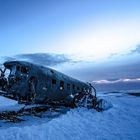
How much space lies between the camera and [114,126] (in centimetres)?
1507

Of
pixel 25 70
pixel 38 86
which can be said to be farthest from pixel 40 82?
pixel 25 70

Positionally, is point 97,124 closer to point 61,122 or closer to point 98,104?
point 61,122

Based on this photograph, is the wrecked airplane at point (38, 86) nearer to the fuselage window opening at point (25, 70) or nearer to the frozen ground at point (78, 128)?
the fuselage window opening at point (25, 70)

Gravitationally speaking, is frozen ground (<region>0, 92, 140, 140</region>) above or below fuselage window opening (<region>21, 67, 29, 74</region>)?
below

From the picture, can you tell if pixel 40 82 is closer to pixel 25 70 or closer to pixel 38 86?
pixel 38 86

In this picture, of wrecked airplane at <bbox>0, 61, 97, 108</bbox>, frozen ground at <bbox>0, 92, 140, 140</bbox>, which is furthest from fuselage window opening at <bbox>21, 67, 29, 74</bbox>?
frozen ground at <bbox>0, 92, 140, 140</bbox>

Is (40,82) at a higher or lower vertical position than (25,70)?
lower

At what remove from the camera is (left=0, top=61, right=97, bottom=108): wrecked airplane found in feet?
57.8

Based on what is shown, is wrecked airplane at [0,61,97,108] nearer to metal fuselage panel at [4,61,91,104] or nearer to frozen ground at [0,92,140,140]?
metal fuselage panel at [4,61,91,104]

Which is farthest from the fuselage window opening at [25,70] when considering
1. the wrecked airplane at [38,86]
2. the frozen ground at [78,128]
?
the frozen ground at [78,128]

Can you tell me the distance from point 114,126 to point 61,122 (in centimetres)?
366

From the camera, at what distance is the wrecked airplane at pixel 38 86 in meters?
17.6

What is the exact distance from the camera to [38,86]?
19.2m

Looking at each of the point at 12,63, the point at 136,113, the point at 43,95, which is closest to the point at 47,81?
the point at 43,95
